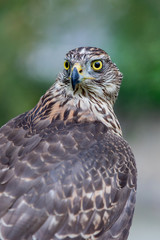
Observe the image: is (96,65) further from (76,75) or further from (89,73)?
(76,75)

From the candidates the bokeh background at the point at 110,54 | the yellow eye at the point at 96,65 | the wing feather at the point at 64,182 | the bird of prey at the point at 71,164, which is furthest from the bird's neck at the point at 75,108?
the bokeh background at the point at 110,54

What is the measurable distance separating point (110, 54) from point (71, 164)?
19.3ft

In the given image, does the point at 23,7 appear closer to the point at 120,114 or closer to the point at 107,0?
the point at 107,0

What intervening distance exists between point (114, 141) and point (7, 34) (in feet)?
18.3

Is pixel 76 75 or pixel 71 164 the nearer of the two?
pixel 71 164

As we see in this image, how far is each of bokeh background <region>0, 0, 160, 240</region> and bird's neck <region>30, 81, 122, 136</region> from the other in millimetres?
4203

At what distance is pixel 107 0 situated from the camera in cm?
1186

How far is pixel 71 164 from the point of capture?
491cm

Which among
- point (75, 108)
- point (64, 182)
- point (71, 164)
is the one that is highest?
point (75, 108)

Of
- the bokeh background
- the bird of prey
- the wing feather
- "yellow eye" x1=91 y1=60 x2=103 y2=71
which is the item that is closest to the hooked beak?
the bird of prey

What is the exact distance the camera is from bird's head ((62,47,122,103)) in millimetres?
5355

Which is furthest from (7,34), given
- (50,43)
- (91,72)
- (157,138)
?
(91,72)

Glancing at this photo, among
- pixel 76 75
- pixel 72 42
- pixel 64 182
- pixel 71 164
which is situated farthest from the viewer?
pixel 72 42

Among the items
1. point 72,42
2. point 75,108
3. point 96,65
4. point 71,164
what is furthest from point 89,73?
point 72,42
